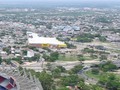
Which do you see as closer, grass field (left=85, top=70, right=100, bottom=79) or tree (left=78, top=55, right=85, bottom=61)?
grass field (left=85, top=70, right=100, bottom=79)

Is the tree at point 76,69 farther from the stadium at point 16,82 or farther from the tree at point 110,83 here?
the stadium at point 16,82

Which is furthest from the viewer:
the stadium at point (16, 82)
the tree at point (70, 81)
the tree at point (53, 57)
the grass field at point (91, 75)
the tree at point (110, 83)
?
the tree at point (53, 57)

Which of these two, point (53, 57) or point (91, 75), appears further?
point (53, 57)

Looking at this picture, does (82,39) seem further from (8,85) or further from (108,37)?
(8,85)

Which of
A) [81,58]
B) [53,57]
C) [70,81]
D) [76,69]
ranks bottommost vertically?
[81,58]

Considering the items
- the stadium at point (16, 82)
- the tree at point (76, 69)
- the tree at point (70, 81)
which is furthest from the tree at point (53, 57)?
the stadium at point (16, 82)

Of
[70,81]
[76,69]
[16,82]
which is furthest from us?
[76,69]

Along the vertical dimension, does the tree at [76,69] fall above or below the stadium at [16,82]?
below

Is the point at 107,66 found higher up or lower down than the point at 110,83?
lower down

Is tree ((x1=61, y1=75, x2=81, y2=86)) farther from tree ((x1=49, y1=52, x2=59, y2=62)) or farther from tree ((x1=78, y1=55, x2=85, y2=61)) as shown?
tree ((x1=78, y1=55, x2=85, y2=61))

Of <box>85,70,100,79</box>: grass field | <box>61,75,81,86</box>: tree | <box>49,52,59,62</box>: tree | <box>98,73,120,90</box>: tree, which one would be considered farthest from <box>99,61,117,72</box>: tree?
<box>61,75,81,86</box>: tree

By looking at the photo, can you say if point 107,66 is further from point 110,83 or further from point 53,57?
point 110,83

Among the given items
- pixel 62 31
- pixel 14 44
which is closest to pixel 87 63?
pixel 14 44

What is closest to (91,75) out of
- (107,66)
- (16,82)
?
(107,66)
